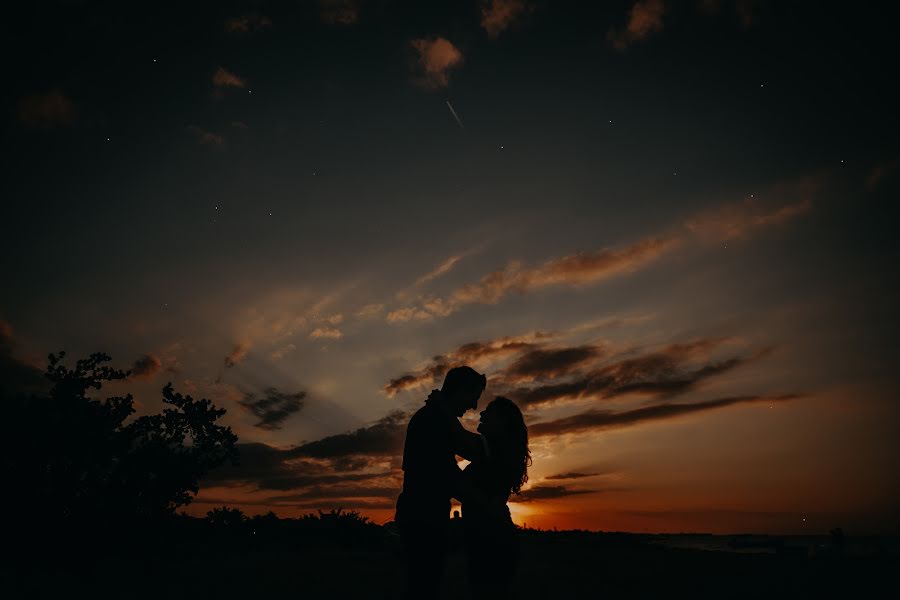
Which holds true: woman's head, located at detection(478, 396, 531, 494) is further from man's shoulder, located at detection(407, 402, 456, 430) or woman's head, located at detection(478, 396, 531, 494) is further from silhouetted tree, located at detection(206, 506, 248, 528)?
silhouetted tree, located at detection(206, 506, 248, 528)

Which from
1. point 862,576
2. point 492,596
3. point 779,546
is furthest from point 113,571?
point 779,546

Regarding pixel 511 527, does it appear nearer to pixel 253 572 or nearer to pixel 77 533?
pixel 253 572

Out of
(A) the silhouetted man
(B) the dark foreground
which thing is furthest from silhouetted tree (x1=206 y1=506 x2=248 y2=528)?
(A) the silhouetted man

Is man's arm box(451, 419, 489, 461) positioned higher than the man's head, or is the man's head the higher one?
the man's head

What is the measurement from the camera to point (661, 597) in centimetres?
1118

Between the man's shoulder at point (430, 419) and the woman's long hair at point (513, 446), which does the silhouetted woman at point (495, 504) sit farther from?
the man's shoulder at point (430, 419)

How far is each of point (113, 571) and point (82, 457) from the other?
8.10 feet

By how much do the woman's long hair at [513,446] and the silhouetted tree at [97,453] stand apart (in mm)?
10016

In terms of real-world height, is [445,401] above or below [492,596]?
above

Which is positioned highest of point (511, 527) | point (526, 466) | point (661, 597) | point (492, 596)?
point (526, 466)

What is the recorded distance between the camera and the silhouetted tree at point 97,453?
11688 millimetres

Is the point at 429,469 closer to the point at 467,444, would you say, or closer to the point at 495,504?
the point at 467,444

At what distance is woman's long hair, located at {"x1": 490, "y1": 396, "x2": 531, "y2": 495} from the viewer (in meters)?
4.41

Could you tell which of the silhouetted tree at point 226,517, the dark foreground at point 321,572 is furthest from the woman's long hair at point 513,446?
the silhouetted tree at point 226,517
